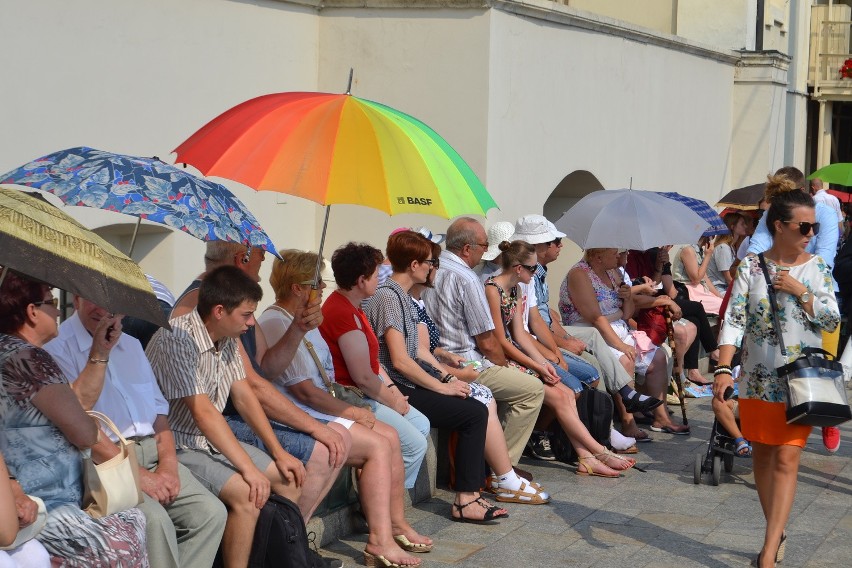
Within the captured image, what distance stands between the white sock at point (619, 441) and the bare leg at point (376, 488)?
129 inches

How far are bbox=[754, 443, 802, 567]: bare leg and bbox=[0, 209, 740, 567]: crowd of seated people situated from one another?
1.66 meters

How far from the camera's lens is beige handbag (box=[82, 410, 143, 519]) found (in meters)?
4.70

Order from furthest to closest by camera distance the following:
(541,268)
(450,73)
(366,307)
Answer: (450,73) < (541,268) < (366,307)

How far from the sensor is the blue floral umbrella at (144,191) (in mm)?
5707

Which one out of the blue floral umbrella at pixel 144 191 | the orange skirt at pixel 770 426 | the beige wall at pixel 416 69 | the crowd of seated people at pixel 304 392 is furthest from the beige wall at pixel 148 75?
the orange skirt at pixel 770 426

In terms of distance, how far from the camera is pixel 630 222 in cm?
1041

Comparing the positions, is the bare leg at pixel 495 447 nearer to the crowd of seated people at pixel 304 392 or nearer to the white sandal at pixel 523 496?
the crowd of seated people at pixel 304 392

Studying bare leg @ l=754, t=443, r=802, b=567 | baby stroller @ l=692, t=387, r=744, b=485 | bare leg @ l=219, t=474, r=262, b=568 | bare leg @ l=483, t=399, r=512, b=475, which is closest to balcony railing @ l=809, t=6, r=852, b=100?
baby stroller @ l=692, t=387, r=744, b=485

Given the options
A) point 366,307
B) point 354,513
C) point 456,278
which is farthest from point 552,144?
point 354,513

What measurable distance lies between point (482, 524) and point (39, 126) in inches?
169

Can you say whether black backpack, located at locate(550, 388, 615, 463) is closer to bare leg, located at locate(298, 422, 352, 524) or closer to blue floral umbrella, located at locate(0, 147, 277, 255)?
bare leg, located at locate(298, 422, 352, 524)

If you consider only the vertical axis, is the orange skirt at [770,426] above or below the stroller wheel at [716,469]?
above

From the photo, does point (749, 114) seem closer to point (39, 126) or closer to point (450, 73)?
point (450, 73)

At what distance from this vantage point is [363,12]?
1198 cm
